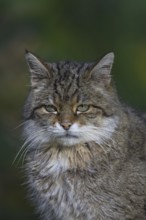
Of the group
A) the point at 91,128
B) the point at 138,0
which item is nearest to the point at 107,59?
the point at 91,128

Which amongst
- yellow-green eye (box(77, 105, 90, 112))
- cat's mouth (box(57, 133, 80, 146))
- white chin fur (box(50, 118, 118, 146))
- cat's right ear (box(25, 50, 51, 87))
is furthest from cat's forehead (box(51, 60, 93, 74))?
cat's mouth (box(57, 133, 80, 146))

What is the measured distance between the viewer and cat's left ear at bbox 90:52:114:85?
10.6 m

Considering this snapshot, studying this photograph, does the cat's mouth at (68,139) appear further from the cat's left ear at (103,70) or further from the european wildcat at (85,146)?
the cat's left ear at (103,70)

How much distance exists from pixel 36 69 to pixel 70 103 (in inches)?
22.9

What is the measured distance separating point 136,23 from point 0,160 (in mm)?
4964

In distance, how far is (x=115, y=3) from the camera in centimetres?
2016

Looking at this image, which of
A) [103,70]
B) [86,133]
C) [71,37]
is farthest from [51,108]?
[71,37]

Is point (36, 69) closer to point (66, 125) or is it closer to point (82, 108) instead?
point (82, 108)

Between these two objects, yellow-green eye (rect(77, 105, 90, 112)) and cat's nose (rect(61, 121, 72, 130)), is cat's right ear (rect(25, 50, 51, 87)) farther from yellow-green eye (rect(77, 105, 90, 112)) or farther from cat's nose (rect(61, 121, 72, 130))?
cat's nose (rect(61, 121, 72, 130))

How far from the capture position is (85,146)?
1068 centimetres

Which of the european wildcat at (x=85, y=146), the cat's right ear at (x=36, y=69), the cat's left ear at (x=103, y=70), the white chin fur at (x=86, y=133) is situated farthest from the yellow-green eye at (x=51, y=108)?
the cat's left ear at (x=103, y=70)

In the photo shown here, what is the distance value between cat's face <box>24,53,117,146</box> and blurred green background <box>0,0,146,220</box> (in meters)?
7.28

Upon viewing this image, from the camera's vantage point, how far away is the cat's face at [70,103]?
408 inches

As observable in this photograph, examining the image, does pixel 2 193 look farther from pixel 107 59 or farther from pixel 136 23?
pixel 107 59
